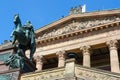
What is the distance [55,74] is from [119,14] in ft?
76.0

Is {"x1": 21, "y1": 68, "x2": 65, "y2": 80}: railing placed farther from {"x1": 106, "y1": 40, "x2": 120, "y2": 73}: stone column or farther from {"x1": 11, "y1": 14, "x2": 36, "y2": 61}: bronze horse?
{"x1": 106, "y1": 40, "x2": 120, "y2": 73}: stone column

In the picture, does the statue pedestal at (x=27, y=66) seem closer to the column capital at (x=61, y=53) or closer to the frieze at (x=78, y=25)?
the column capital at (x=61, y=53)

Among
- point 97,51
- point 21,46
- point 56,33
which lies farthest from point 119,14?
point 21,46

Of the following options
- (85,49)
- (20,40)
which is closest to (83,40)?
(85,49)

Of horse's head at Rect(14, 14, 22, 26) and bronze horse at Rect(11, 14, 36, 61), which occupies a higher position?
horse's head at Rect(14, 14, 22, 26)

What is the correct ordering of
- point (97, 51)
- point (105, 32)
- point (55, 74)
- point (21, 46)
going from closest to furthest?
point (55, 74) → point (21, 46) → point (105, 32) → point (97, 51)

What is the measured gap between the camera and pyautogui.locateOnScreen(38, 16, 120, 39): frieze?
3453 centimetres

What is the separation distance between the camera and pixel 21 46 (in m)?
13.7

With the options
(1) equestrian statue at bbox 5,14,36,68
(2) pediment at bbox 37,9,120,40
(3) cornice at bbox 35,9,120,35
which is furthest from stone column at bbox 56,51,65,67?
(1) equestrian statue at bbox 5,14,36,68

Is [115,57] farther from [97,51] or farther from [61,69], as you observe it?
[61,69]

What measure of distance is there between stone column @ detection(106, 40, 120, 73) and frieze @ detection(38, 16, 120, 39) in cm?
305

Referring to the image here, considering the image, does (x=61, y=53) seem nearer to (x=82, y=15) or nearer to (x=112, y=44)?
(x=82, y=15)

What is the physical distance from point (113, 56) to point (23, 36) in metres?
18.9

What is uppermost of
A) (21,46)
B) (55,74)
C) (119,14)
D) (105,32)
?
(119,14)
